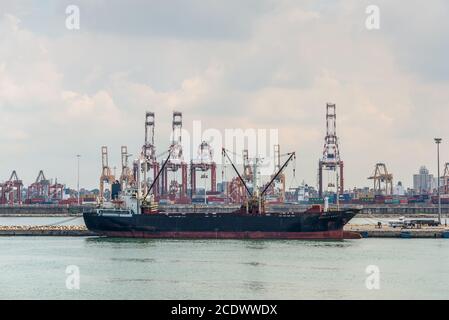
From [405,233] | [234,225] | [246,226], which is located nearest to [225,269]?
[246,226]

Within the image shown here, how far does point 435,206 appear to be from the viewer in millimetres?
190250

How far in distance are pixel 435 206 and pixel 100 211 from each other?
11466 cm

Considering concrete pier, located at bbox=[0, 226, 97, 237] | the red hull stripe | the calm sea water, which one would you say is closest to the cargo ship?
the red hull stripe

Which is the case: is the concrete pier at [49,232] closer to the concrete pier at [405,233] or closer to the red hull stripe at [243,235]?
the red hull stripe at [243,235]

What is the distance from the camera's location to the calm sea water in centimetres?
5084

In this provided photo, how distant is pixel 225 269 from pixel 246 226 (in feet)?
89.0

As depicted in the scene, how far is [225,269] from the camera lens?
6059 cm

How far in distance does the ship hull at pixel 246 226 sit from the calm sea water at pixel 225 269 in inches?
113

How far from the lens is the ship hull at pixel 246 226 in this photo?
87.6 meters

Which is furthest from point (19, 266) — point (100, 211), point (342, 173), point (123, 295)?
point (342, 173)

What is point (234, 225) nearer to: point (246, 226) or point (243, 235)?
point (246, 226)

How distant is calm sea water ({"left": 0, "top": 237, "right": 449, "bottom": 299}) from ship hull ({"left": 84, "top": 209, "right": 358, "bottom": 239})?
287 cm

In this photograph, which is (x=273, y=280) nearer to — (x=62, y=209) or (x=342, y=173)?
(x=342, y=173)

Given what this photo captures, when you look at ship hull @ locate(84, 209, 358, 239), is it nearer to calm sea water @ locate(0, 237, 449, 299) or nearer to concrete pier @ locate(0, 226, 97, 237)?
calm sea water @ locate(0, 237, 449, 299)
